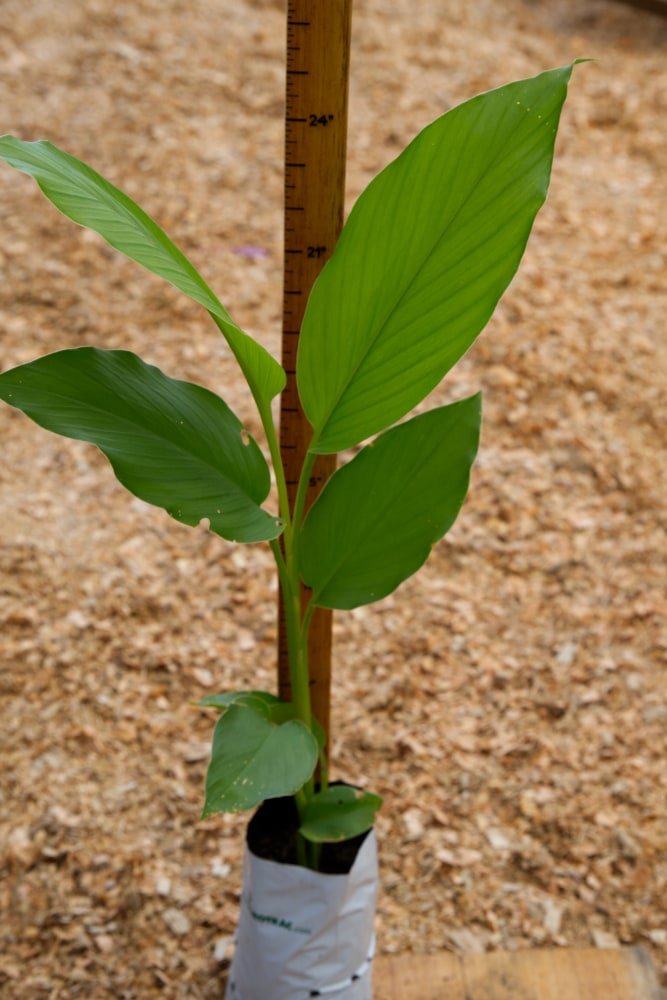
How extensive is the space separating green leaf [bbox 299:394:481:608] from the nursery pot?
273 millimetres

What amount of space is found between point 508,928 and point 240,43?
2235 mm

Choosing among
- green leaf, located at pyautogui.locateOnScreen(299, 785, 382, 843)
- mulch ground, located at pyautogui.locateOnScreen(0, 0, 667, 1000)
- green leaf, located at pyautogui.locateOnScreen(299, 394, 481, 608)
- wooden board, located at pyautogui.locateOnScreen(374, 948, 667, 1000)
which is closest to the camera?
green leaf, located at pyautogui.locateOnScreen(299, 394, 481, 608)

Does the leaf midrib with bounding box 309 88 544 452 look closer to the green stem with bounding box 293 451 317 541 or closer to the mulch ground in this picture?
the green stem with bounding box 293 451 317 541

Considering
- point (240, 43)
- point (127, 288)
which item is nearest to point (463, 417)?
point (127, 288)

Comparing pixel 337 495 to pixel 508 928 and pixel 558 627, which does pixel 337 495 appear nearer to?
pixel 508 928

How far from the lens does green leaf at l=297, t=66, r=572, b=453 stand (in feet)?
2.28

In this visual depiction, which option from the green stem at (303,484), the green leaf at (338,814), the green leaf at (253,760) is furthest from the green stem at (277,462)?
the green leaf at (338,814)

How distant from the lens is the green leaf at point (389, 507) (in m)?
0.79

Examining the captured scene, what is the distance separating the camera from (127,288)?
7.04 ft

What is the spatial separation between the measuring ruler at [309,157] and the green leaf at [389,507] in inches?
5.3

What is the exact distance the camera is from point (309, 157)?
848mm

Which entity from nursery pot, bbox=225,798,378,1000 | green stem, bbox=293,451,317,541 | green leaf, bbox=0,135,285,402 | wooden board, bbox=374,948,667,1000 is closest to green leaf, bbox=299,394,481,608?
green stem, bbox=293,451,317,541

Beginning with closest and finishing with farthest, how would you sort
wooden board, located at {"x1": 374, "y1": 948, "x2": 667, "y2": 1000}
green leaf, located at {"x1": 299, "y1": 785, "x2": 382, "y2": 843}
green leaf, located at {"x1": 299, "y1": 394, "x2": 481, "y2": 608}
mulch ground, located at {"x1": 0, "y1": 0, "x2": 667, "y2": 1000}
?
green leaf, located at {"x1": 299, "y1": 394, "x2": 481, "y2": 608}, green leaf, located at {"x1": 299, "y1": 785, "x2": 382, "y2": 843}, wooden board, located at {"x1": 374, "y1": 948, "x2": 667, "y2": 1000}, mulch ground, located at {"x1": 0, "y1": 0, "x2": 667, "y2": 1000}

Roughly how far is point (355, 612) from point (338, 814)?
692mm
